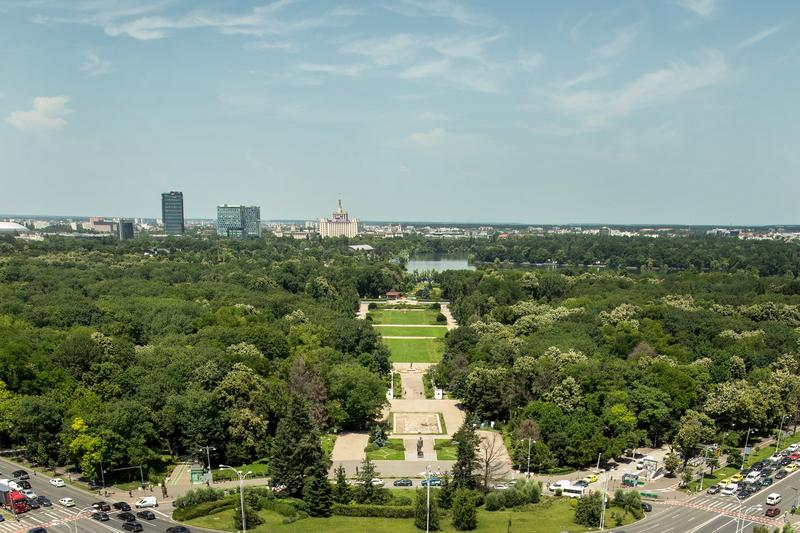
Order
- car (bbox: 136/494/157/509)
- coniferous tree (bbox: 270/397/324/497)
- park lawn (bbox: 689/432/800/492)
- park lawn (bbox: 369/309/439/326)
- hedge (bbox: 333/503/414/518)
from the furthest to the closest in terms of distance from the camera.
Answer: park lawn (bbox: 369/309/439/326), park lawn (bbox: 689/432/800/492), coniferous tree (bbox: 270/397/324/497), car (bbox: 136/494/157/509), hedge (bbox: 333/503/414/518)

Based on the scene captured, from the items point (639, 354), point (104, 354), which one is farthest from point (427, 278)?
point (104, 354)

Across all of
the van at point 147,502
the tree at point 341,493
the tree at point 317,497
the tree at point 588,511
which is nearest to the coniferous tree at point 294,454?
the tree at point 317,497

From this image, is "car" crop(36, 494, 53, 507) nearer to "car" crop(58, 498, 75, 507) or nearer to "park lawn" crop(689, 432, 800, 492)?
"car" crop(58, 498, 75, 507)

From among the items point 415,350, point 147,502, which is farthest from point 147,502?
point 415,350

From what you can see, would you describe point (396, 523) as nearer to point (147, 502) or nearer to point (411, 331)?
point (147, 502)

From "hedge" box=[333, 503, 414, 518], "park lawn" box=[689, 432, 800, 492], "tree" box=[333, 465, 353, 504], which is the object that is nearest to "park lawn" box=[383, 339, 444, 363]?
"park lawn" box=[689, 432, 800, 492]

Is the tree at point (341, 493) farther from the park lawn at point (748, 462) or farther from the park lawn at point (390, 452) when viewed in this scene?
the park lawn at point (748, 462)

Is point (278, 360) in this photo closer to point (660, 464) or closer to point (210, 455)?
point (210, 455)
